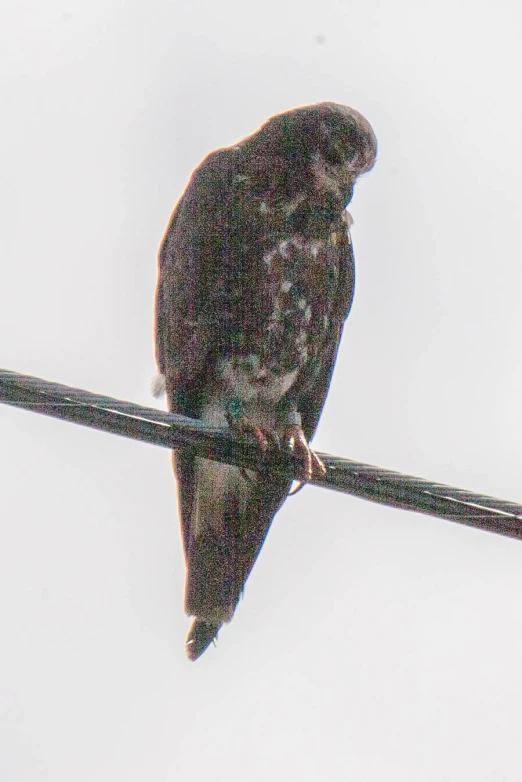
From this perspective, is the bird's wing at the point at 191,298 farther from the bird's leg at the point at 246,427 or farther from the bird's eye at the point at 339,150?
the bird's eye at the point at 339,150

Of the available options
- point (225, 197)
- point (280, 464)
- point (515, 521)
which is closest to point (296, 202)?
point (225, 197)

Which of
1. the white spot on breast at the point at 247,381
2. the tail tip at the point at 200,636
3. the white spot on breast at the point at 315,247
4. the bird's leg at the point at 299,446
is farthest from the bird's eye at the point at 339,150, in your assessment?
the tail tip at the point at 200,636

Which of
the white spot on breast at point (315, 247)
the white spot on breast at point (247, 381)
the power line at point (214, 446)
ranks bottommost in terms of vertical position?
the white spot on breast at point (247, 381)

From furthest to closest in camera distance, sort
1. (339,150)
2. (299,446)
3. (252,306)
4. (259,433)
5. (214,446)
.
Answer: (339,150) < (252,306) < (299,446) < (259,433) < (214,446)

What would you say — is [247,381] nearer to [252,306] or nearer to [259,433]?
[252,306]

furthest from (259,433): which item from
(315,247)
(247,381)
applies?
(315,247)

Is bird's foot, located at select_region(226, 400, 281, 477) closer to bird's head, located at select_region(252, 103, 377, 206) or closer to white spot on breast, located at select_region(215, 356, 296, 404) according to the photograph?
white spot on breast, located at select_region(215, 356, 296, 404)
